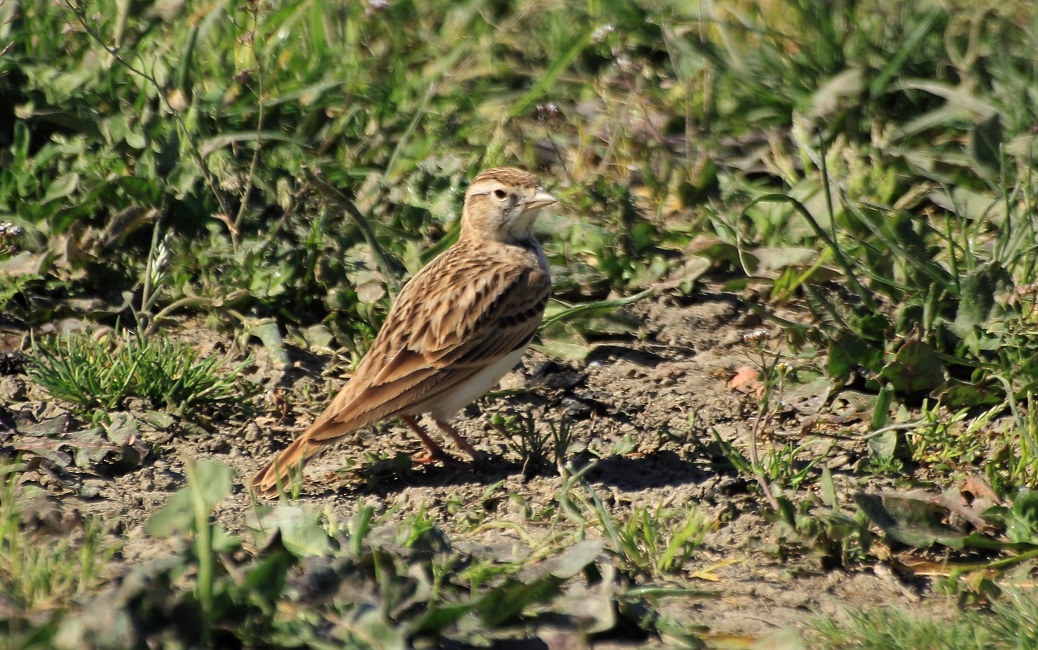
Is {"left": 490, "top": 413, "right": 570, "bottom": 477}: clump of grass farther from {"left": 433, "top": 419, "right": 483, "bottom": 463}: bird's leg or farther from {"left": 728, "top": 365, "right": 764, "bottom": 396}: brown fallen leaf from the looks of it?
{"left": 728, "top": 365, "right": 764, "bottom": 396}: brown fallen leaf

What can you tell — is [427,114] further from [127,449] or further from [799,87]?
[127,449]

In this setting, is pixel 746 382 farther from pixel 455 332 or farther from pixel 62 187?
pixel 62 187

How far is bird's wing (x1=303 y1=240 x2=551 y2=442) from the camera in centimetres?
513

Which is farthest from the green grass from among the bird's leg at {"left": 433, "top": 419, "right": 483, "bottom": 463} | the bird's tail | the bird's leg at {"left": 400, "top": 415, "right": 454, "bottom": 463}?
the bird's tail

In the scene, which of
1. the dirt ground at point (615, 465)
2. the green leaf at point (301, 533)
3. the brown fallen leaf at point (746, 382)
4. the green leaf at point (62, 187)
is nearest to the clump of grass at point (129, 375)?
the dirt ground at point (615, 465)

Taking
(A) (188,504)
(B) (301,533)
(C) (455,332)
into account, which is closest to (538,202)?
(C) (455,332)

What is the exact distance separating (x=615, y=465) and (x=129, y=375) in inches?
84.0

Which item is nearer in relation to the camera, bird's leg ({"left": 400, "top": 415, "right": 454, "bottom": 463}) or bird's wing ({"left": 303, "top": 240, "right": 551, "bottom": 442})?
bird's wing ({"left": 303, "top": 240, "right": 551, "bottom": 442})

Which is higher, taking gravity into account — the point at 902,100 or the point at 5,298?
the point at 5,298

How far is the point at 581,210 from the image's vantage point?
23.0ft

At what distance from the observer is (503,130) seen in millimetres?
7602

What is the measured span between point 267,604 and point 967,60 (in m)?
5.74

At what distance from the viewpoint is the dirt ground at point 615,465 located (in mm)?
4355

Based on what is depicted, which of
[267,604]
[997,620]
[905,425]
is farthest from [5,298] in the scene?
[997,620]
